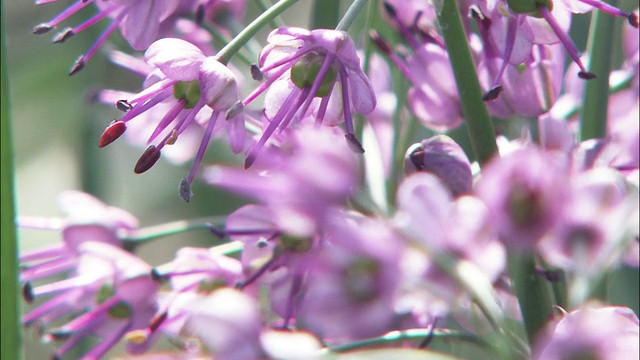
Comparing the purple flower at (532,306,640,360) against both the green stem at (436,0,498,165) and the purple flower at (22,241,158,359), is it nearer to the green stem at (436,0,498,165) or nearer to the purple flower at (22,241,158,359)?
the green stem at (436,0,498,165)

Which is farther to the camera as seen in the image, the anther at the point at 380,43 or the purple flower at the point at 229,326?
the anther at the point at 380,43

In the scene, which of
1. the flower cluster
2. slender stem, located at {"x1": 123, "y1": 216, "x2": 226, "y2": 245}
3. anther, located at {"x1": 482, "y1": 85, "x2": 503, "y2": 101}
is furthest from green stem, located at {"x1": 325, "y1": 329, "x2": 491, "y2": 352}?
slender stem, located at {"x1": 123, "y1": 216, "x2": 226, "y2": 245}

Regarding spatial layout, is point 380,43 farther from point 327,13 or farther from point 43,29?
point 43,29

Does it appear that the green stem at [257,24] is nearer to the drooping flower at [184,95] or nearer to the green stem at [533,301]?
the drooping flower at [184,95]

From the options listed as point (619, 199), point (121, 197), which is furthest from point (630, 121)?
point (121, 197)

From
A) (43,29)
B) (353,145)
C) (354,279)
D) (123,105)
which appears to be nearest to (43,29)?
(43,29)

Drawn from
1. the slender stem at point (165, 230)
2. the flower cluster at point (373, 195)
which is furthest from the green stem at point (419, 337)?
the slender stem at point (165, 230)
